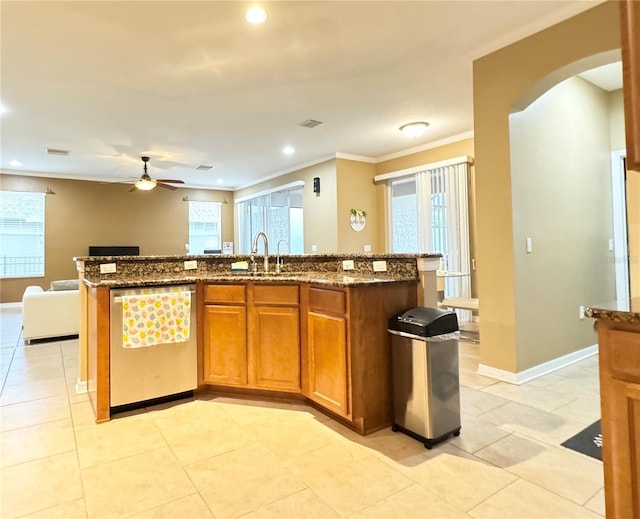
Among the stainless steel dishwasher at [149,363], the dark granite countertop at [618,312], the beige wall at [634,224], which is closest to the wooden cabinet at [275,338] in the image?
the stainless steel dishwasher at [149,363]

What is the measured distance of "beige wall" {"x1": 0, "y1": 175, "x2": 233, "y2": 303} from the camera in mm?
7875

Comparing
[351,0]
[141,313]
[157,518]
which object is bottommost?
[157,518]

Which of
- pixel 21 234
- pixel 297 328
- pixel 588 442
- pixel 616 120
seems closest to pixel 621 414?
pixel 588 442

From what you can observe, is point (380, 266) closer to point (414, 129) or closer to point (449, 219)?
point (414, 129)

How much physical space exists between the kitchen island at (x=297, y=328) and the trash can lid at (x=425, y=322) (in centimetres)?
14

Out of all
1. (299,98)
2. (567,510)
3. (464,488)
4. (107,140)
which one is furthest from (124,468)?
(107,140)

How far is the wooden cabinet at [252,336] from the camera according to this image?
273 centimetres

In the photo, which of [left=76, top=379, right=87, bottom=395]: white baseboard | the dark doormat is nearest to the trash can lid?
the dark doormat

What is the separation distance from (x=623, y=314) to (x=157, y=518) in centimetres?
187

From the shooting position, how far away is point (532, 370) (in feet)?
10.6

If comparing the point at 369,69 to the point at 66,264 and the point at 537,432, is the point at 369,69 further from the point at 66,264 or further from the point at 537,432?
the point at 66,264

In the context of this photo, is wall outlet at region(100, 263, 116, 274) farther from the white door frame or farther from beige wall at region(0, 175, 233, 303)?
beige wall at region(0, 175, 233, 303)

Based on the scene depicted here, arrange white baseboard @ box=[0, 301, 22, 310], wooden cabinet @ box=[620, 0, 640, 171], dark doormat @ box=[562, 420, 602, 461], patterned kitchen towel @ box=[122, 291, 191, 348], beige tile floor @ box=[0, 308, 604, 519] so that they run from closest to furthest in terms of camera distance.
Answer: wooden cabinet @ box=[620, 0, 640, 171]
beige tile floor @ box=[0, 308, 604, 519]
dark doormat @ box=[562, 420, 602, 461]
patterned kitchen towel @ box=[122, 291, 191, 348]
white baseboard @ box=[0, 301, 22, 310]

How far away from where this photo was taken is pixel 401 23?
2807 millimetres
